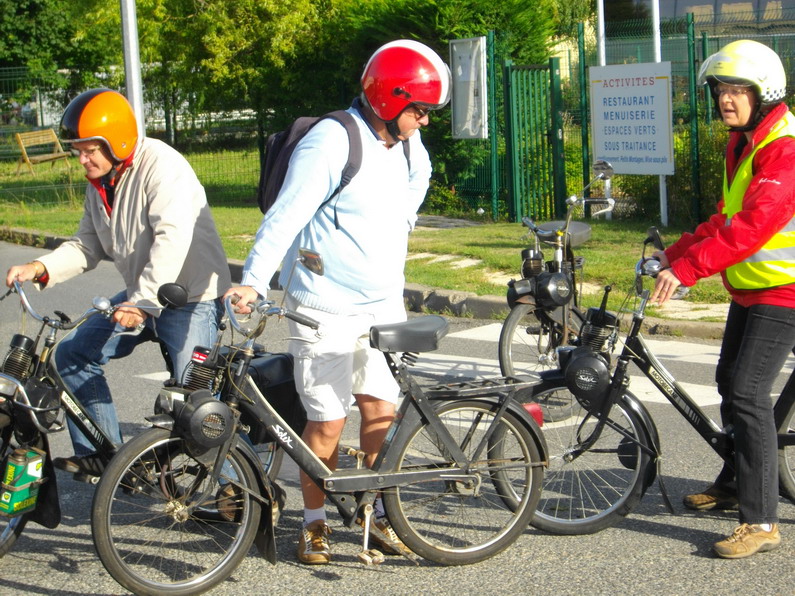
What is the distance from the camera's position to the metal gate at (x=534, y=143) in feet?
45.1

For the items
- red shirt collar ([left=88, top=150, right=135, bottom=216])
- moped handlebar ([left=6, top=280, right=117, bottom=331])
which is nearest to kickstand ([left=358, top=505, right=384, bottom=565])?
moped handlebar ([left=6, top=280, right=117, bottom=331])

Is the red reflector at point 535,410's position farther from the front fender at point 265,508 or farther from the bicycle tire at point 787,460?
the front fender at point 265,508

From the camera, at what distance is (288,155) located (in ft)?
13.4

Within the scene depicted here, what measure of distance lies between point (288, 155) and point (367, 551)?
1.52 m

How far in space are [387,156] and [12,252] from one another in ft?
35.8

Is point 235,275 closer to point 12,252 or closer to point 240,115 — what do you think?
point 12,252

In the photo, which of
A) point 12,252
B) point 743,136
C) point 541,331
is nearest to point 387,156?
point 743,136

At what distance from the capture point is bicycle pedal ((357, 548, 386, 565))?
402 centimetres

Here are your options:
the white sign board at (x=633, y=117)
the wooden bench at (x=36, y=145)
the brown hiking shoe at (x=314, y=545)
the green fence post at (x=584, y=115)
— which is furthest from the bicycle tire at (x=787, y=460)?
the wooden bench at (x=36, y=145)

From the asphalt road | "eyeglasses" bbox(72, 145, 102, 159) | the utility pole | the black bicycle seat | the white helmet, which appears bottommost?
the asphalt road

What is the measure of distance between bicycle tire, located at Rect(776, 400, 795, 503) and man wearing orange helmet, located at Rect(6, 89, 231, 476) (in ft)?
7.87

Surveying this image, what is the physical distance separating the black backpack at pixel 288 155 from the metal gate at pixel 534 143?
9886mm

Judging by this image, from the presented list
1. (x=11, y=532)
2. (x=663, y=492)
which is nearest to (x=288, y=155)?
(x=11, y=532)

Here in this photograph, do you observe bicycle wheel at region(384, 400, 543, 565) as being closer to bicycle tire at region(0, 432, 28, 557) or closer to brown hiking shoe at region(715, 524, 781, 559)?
brown hiking shoe at region(715, 524, 781, 559)
